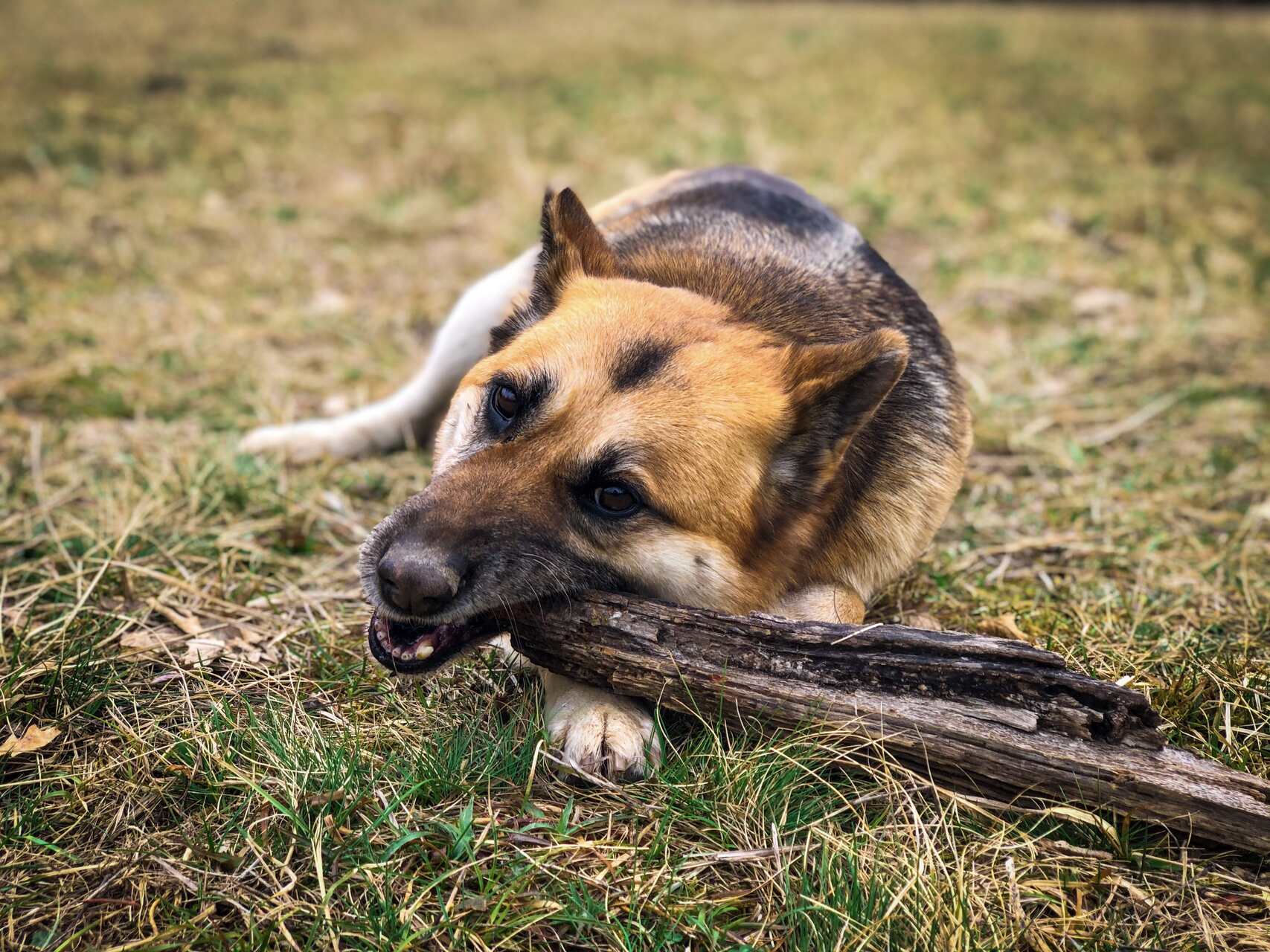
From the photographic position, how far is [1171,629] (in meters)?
3.33

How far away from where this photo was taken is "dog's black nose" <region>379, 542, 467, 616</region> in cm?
250

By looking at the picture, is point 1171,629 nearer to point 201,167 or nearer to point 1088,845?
point 1088,845

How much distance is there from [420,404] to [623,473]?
220cm

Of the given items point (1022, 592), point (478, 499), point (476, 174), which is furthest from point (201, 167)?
point (1022, 592)

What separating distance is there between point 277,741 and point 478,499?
82 centimetres

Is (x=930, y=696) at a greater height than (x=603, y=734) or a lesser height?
greater

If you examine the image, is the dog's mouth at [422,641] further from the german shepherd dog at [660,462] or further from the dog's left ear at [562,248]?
the dog's left ear at [562,248]

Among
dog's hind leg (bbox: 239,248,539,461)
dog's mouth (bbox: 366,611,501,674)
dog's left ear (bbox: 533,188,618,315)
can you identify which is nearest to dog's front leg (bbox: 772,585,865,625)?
dog's mouth (bbox: 366,611,501,674)

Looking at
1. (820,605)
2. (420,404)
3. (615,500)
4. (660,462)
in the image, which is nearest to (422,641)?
(615,500)

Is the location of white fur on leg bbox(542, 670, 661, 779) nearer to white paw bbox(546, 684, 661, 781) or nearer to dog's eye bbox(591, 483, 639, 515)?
white paw bbox(546, 684, 661, 781)

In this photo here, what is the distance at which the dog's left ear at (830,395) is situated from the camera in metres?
2.83

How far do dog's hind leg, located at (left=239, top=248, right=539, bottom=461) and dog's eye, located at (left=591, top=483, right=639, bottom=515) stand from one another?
6.01 feet

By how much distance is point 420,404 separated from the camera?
463cm

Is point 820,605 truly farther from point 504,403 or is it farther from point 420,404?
point 420,404
